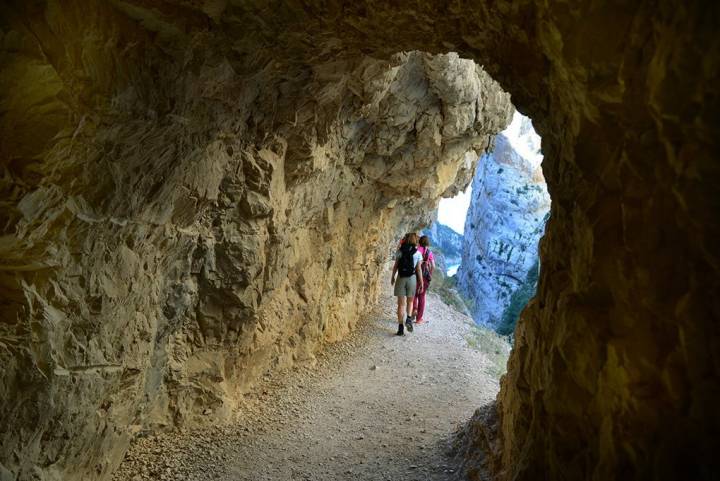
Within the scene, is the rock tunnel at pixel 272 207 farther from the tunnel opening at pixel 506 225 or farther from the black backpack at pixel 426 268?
the tunnel opening at pixel 506 225

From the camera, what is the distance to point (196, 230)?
5.02m

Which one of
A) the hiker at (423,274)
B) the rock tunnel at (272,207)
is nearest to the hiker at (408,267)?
the hiker at (423,274)

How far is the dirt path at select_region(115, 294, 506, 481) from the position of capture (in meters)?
4.91

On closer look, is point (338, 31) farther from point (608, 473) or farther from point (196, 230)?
point (608, 473)

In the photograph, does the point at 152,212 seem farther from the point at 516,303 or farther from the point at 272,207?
the point at 516,303

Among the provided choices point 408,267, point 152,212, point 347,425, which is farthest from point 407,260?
point 152,212

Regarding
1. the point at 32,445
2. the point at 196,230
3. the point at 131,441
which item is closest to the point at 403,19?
the point at 196,230

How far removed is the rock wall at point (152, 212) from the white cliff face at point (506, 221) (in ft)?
81.4

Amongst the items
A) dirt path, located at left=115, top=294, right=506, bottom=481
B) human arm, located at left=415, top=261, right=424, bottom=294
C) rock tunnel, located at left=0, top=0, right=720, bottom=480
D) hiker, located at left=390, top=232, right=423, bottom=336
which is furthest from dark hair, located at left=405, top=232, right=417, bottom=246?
rock tunnel, located at left=0, top=0, right=720, bottom=480

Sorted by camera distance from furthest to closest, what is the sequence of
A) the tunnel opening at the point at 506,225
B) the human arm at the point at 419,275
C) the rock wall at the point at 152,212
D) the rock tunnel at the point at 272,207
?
the tunnel opening at the point at 506,225 → the human arm at the point at 419,275 → the rock wall at the point at 152,212 → the rock tunnel at the point at 272,207

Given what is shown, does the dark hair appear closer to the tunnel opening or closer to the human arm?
the human arm

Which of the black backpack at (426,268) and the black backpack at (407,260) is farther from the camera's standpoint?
the black backpack at (426,268)

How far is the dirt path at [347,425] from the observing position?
4906 millimetres

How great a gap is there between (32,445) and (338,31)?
390 centimetres
